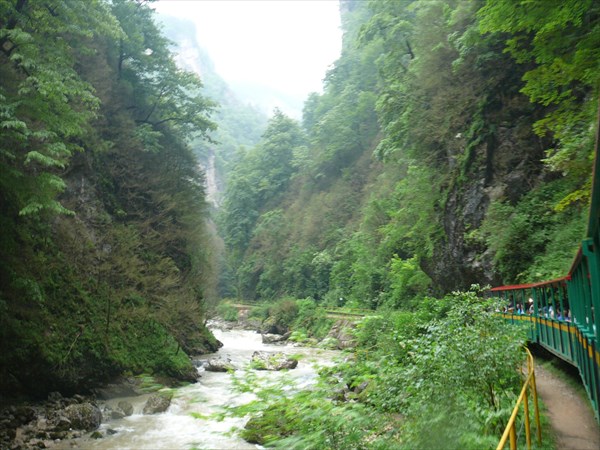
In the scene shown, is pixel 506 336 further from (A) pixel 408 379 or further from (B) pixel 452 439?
(B) pixel 452 439

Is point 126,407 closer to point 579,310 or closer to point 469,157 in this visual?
point 579,310

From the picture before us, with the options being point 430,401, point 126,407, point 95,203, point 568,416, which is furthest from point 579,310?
point 95,203

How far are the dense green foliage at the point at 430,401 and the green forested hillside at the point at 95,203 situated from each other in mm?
9121

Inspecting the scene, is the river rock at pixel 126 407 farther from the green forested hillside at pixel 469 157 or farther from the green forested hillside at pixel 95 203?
the green forested hillside at pixel 469 157

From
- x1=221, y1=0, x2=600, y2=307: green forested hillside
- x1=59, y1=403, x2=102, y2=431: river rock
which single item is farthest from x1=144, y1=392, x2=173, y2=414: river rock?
x1=221, y1=0, x2=600, y2=307: green forested hillside

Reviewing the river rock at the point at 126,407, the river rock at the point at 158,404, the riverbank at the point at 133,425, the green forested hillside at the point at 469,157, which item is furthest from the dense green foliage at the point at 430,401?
the river rock at the point at 126,407

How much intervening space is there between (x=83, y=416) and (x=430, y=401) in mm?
9927

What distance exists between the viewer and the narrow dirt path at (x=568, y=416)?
243 inches

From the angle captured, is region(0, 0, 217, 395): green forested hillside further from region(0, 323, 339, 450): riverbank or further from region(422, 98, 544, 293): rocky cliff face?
region(422, 98, 544, 293): rocky cliff face

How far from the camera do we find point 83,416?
1173cm

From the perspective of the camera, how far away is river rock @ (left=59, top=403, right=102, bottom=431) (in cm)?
1150

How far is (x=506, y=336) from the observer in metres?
7.07

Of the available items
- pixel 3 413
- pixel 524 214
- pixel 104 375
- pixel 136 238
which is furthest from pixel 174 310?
pixel 524 214

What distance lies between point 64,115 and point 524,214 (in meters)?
15.4
